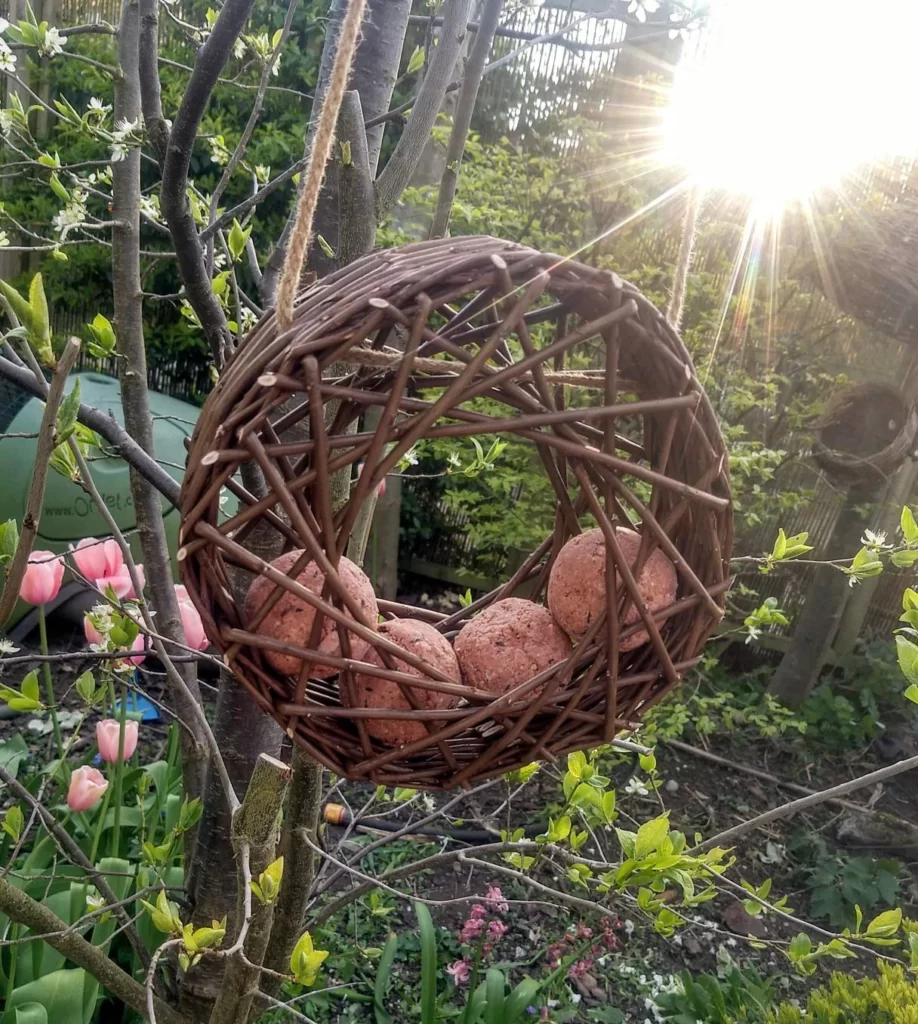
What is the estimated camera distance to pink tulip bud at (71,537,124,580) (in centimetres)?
102

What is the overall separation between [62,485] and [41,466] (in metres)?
2.14

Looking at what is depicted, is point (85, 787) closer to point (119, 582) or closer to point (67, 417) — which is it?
point (119, 582)

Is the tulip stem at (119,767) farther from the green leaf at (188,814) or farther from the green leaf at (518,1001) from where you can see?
the green leaf at (518,1001)

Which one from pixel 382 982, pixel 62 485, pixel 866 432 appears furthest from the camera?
pixel 866 432

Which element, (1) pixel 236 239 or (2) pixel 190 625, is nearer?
(1) pixel 236 239

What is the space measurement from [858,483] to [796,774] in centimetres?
99

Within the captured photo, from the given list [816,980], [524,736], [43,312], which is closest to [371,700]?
[524,736]

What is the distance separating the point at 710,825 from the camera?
219 centimetres

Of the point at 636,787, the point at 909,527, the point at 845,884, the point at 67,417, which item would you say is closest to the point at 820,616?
the point at 845,884

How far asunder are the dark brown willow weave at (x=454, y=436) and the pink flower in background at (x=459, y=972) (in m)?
1.16

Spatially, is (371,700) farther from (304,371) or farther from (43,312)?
(43,312)

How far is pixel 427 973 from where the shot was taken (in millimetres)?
1226

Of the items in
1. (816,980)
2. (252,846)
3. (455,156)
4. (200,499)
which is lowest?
(816,980)

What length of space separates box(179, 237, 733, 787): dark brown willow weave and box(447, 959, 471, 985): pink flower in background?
116cm
